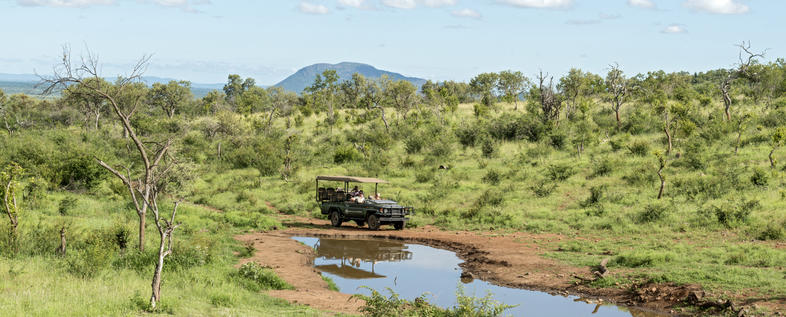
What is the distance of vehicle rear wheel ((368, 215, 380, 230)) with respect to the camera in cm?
2289

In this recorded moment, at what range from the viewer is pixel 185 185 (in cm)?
3117

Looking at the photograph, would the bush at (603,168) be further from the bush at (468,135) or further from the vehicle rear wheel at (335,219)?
the bush at (468,135)

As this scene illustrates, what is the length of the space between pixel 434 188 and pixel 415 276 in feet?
45.1

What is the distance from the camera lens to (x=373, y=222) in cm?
2309

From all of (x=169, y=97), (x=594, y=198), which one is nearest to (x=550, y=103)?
(x=594, y=198)

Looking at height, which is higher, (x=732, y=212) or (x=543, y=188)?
(x=732, y=212)

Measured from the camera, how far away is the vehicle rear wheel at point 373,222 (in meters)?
22.9

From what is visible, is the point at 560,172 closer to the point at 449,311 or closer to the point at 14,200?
the point at 449,311

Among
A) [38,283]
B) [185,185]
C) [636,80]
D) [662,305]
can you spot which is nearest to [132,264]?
[38,283]

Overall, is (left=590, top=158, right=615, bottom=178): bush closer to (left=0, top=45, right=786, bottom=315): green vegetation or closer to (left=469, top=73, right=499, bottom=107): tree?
(left=0, top=45, right=786, bottom=315): green vegetation

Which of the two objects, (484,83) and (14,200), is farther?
(484,83)

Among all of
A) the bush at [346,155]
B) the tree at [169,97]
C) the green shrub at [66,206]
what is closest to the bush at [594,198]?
the bush at [346,155]

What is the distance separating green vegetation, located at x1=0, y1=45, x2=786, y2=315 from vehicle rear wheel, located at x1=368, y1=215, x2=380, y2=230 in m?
2.81

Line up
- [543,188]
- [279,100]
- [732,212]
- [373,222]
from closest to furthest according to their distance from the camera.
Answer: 1. [732,212]
2. [373,222]
3. [543,188]
4. [279,100]
